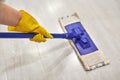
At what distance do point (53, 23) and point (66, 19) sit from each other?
111 millimetres

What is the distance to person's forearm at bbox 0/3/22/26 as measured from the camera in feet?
3.10

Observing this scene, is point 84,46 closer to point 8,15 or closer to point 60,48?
point 60,48

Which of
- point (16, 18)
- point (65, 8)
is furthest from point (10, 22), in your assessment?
point (65, 8)

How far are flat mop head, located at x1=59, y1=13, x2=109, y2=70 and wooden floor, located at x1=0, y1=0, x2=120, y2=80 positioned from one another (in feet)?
0.13

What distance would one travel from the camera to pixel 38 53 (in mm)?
1350

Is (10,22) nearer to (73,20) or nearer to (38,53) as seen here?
(38,53)

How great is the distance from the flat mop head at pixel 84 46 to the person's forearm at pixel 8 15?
1.53 feet

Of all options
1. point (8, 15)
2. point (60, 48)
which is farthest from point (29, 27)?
point (60, 48)

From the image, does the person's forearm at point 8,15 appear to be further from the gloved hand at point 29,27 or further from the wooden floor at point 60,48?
the wooden floor at point 60,48

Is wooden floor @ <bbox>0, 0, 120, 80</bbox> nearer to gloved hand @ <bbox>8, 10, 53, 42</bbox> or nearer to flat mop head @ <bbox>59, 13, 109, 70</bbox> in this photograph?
flat mop head @ <bbox>59, 13, 109, 70</bbox>

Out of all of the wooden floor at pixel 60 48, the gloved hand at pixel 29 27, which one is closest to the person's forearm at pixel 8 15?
the gloved hand at pixel 29 27

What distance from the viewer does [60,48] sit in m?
1.37

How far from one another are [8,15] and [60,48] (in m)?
0.51

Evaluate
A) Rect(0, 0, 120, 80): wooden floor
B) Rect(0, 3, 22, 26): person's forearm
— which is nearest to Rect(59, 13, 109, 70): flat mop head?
Rect(0, 0, 120, 80): wooden floor
